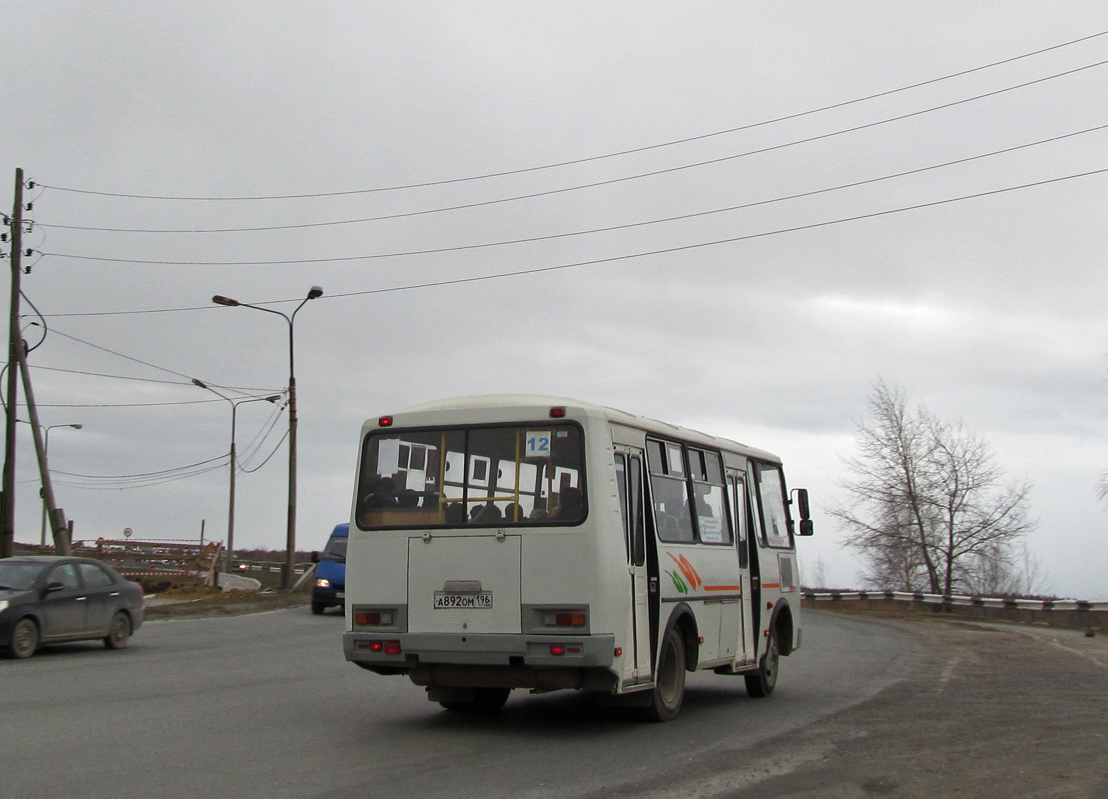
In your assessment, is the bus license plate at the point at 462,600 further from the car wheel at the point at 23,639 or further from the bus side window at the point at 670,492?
the car wheel at the point at 23,639

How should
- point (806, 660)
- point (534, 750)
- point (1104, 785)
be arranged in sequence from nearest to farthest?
point (1104, 785)
point (534, 750)
point (806, 660)

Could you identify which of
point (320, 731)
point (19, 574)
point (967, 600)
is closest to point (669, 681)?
point (320, 731)

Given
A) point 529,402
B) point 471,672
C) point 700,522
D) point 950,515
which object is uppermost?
point 950,515

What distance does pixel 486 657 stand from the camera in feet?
32.3

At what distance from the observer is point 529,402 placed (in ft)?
34.0

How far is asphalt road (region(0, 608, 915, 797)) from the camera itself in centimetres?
774

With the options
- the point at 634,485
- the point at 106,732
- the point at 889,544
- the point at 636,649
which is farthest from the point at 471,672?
the point at 889,544

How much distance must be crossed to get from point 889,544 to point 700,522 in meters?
49.3

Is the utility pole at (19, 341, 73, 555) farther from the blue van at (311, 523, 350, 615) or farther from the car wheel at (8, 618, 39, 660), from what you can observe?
the car wheel at (8, 618, 39, 660)

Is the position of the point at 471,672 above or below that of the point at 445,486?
below

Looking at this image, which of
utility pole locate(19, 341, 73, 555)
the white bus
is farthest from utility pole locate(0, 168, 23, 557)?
the white bus

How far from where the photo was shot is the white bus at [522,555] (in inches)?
383

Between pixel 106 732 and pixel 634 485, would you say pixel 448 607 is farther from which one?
pixel 106 732

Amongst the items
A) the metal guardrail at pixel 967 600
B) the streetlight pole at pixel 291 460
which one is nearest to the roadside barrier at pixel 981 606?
the metal guardrail at pixel 967 600
